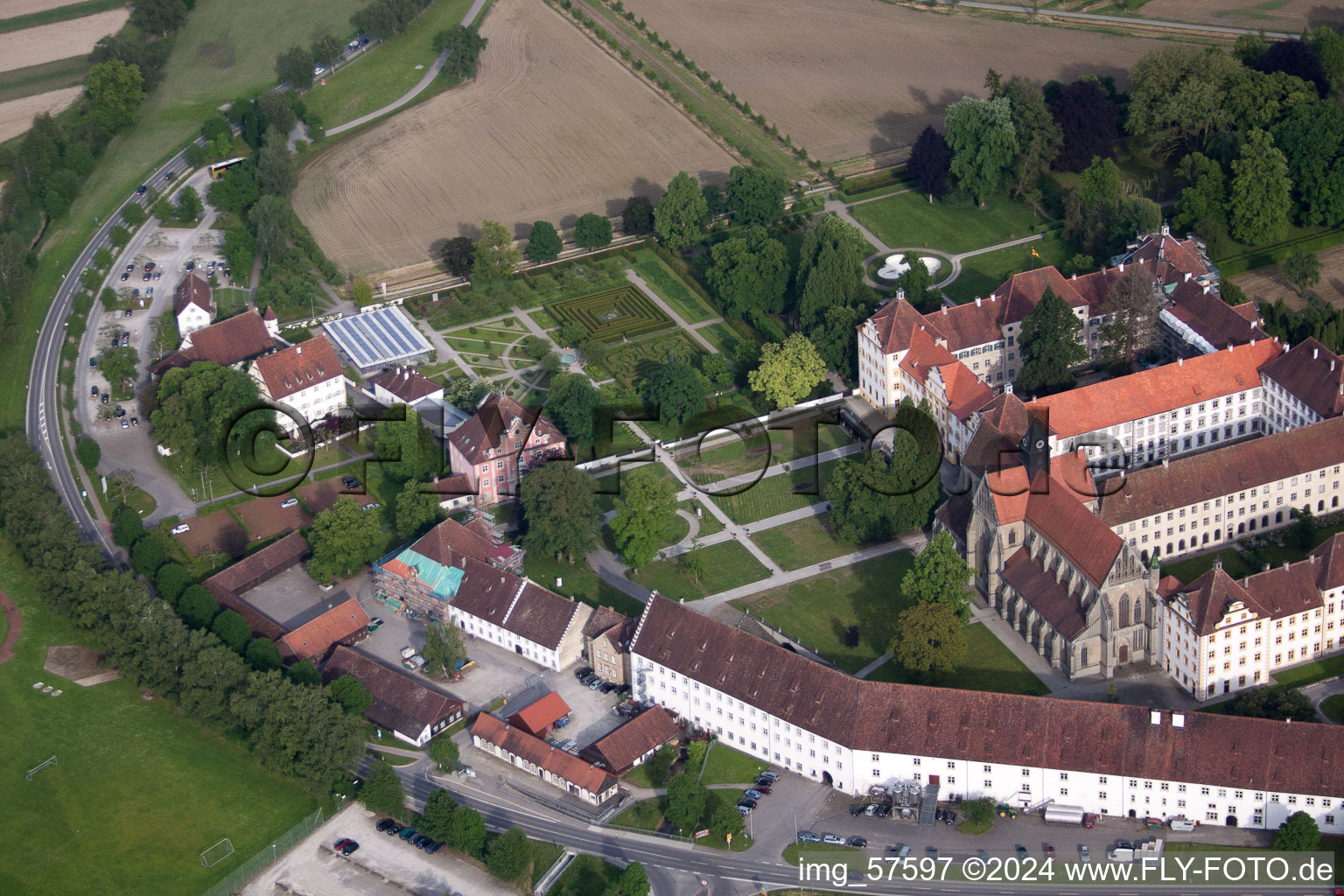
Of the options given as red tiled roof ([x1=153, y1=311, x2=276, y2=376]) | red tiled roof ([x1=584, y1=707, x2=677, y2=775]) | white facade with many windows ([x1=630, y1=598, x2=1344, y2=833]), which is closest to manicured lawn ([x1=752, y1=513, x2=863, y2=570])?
white facade with many windows ([x1=630, y1=598, x2=1344, y2=833])

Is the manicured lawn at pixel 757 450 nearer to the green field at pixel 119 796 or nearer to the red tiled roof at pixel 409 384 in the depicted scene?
the red tiled roof at pixel 409 384

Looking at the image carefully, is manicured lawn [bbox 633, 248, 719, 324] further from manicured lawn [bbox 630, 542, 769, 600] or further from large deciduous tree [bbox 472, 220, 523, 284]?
manicured lawn [bbox 630, 542, 769, 600]

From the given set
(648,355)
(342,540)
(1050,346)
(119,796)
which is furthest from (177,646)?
(1050,346)

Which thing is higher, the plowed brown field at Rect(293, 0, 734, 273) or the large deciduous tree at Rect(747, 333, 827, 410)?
the plowed brown field at Rect(293, 0, 734, 273)

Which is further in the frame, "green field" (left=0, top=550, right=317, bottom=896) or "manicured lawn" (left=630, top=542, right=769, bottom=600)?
"manicured lawn" (left=630, top=542, right=769, bottom=600)

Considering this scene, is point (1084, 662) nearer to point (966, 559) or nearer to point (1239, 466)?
point (966, 559)

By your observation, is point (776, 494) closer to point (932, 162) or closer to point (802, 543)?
point (802, 543)
